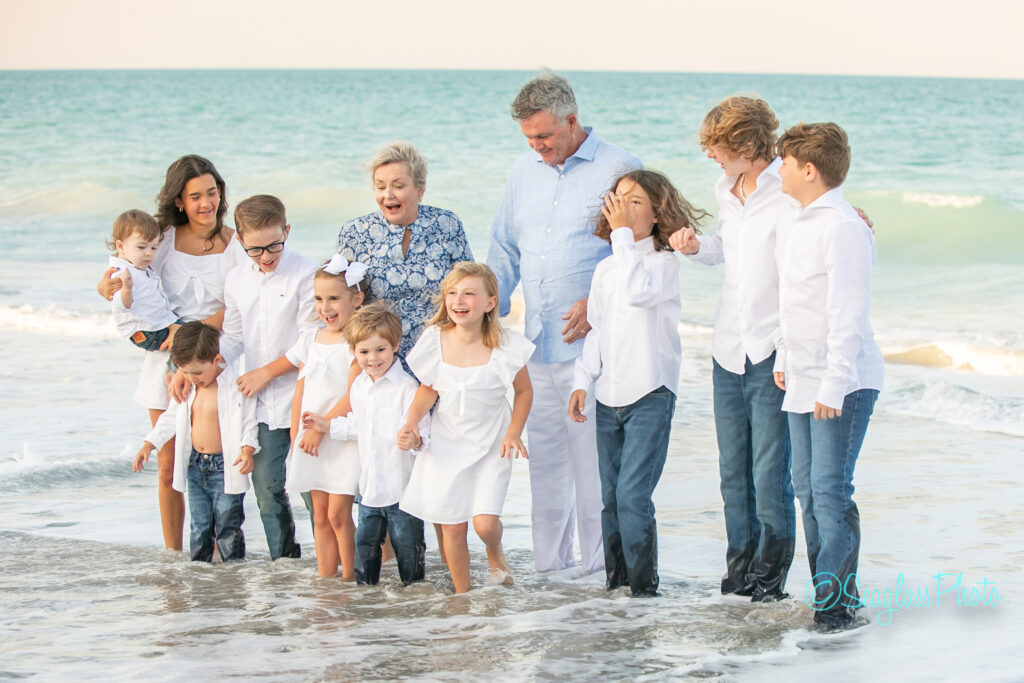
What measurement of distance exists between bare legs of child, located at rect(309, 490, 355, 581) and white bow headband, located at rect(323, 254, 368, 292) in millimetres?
826

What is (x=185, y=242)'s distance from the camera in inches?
177

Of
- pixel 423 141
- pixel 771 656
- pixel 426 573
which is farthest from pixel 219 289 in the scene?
pixel 423 141

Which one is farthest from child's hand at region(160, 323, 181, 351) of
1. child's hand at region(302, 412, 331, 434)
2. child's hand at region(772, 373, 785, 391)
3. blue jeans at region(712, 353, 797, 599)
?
child's hand at region(772, 373, 785, 391)

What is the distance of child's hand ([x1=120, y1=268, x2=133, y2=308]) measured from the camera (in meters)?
4.23

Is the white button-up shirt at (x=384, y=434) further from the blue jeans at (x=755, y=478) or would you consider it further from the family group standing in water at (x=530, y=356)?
the blue jeans at (x=755, y=478)

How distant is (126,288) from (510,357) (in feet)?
5.10

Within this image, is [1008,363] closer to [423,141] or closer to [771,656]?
[771,656]

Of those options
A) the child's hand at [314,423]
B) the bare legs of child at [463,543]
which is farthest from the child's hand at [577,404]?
the child's hand at [314,423]

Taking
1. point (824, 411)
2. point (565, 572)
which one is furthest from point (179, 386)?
point (824, 411)

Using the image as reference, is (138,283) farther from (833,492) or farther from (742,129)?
(833,492)

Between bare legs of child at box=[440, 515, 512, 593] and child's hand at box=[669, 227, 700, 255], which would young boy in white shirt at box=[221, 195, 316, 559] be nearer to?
bare legs of child at box=[440, 515, 512, 593]

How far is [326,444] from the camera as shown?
13.6 ft

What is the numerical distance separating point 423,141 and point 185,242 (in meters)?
23.3

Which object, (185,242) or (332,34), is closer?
(185,242)
